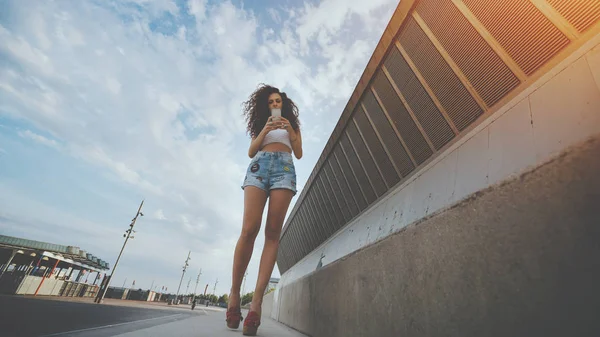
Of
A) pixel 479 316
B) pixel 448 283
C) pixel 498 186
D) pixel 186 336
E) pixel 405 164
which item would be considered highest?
pixel 405 164

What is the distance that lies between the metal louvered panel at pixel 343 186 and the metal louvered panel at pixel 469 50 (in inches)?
85.0

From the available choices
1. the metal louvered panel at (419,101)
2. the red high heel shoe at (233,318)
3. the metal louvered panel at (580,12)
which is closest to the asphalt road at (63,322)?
the red high heel shoe at (233,318)

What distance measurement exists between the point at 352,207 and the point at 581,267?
3.46 meters

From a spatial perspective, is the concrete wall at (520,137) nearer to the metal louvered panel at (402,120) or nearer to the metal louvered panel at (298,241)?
the metal louvered panel at (402,120)

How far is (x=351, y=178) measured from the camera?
12.7ft

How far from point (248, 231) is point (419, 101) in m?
1.99

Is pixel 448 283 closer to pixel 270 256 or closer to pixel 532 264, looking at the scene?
pixel 532 264

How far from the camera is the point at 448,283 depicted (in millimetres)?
951

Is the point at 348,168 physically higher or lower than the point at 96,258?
lower

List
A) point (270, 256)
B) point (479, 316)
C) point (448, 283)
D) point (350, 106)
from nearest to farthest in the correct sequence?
point (479, 316) < point (448, 283) < point (270, 256) < point (350, 106)

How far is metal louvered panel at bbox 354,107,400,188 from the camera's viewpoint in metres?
2.94

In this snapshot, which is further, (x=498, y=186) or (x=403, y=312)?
(x=403, y=312)

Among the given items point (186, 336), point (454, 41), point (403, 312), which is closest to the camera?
point (403, 312)

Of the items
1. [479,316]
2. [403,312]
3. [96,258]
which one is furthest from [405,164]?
[96,258]
